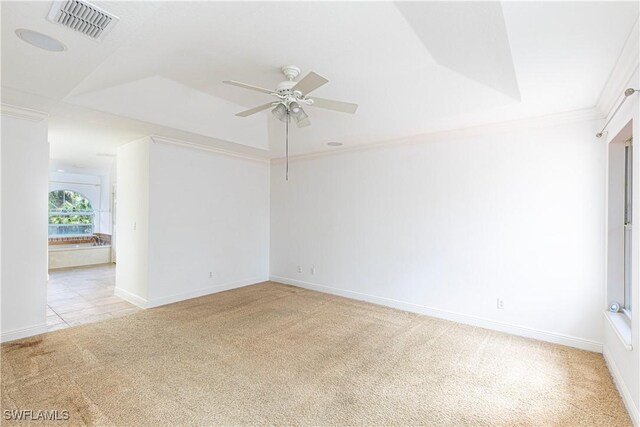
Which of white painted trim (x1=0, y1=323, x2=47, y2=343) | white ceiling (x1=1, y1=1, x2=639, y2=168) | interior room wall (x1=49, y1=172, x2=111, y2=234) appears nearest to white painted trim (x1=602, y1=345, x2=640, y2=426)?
white ceiling (x1=1, y1=1, x2=639, y2=168)

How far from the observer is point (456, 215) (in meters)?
4.02

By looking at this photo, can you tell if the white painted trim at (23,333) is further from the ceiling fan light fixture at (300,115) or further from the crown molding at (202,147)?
the ceiling fan light fixture at (300,115)

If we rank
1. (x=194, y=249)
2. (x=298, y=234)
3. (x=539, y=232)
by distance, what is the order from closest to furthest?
(x=539, y=232) → (x=194, y=249) → (x=298, y=234)

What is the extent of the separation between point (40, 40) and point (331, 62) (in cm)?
218

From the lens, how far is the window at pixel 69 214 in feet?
28.3

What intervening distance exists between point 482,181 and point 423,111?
1135 millimetres

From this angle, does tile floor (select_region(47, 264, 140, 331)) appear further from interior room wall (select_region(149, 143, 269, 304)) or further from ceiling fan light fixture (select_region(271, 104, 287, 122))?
ceiling fan light fixture (select_region(271, 104, 287, 122))

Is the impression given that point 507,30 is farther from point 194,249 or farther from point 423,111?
point 194,249

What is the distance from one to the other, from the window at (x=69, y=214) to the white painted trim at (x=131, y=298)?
17.1 ft

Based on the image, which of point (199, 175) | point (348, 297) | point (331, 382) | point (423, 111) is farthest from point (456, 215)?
point (199, 175)

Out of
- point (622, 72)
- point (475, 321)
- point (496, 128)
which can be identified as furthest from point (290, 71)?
point (475, 321)

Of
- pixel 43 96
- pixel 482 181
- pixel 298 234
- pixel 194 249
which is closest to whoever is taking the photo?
pixel 43 96

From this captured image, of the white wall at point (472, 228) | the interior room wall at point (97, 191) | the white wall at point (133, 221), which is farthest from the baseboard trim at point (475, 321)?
the interior room wall at point (97, 191)

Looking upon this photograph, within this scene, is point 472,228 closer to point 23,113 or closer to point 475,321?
point 475,321
